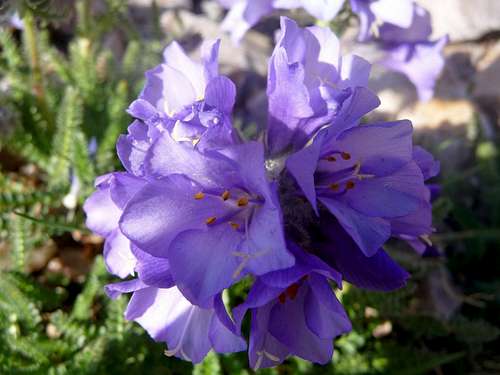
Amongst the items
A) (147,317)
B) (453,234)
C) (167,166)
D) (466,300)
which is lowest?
(466,300)

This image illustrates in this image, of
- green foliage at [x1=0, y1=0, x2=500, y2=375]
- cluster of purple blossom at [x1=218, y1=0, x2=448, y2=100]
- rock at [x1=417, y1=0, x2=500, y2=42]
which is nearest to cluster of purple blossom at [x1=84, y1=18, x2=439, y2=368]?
green foliage at [x1=0, y1=0, x2=500, y2=375]

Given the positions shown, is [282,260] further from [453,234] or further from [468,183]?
[468,183]

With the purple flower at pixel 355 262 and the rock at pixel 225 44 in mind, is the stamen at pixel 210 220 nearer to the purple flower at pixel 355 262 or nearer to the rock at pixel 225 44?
the purple flower at pixel 355 262

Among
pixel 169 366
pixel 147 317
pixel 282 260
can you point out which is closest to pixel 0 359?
pixel 169 366

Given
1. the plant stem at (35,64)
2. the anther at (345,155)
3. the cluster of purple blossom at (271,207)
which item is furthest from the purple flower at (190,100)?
the plant stem at (35,64)

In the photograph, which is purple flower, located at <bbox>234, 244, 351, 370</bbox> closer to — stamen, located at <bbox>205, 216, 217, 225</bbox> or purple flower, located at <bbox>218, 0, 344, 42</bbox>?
stamen, located at <bbox>205, 216, 217, 225</bbox>

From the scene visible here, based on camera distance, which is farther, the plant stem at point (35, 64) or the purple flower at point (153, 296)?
the plant stem at point (35, 64)

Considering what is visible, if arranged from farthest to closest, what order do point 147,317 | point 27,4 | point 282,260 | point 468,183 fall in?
1. point 468,183
2. point 27,4
3. point 147,317
4. point 282,260
